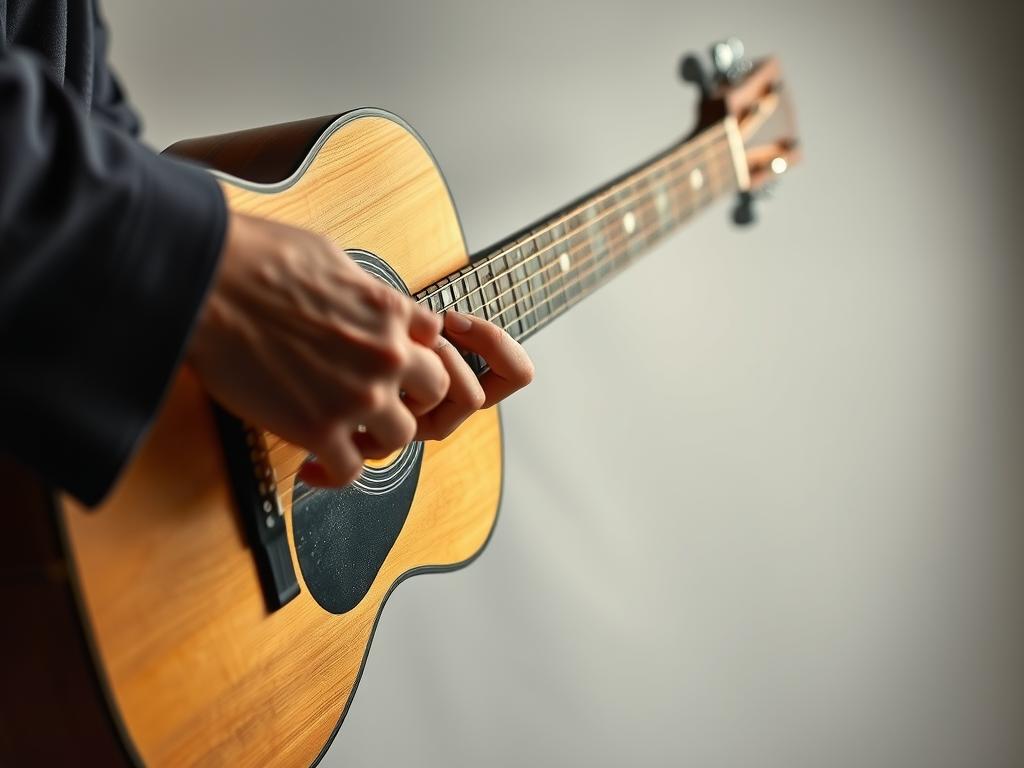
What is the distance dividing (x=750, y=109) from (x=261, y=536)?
904 mm

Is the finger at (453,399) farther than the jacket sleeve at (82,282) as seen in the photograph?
Yes

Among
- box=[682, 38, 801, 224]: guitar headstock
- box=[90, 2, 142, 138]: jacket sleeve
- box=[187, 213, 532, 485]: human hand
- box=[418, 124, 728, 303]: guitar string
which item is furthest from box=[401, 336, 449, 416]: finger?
box=[682, 38, 801, 224]: guitar headstock

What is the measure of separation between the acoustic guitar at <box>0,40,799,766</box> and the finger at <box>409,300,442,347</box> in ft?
0.34


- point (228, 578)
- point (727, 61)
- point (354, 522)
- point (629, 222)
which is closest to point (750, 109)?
point (727, 61)

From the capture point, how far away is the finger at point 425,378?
497 millimetres

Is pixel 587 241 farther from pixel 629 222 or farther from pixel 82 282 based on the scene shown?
pixel 82 282

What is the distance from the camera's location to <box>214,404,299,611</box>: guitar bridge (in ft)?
1.63

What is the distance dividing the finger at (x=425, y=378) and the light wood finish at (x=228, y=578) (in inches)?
3.6

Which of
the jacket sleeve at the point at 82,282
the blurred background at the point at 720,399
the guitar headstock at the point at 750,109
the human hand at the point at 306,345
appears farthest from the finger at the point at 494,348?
the guitar headstock at the point at 750,109

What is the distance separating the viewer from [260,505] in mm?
516

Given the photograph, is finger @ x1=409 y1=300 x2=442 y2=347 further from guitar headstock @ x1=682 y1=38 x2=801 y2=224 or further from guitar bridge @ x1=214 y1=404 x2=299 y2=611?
guitar headstock @ x1=682 y1=38 x2=801 y2=224

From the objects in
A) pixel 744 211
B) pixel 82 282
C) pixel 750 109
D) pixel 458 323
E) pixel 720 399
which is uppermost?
pixel 82 282

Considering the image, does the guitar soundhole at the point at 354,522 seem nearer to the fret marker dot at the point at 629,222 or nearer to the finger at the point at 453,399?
the finger at the point at 453,399

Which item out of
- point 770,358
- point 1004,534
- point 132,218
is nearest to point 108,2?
point 132,218
